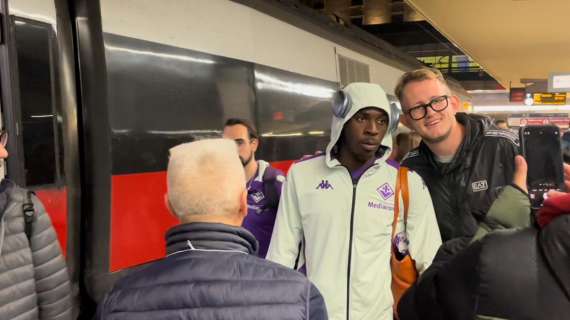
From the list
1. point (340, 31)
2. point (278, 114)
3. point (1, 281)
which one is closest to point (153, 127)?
point (1, 281)

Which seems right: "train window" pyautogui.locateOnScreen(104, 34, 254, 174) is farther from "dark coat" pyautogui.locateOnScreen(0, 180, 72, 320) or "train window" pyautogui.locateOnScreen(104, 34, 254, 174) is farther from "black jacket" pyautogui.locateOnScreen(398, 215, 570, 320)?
"black jacket" pyautogui.locateOnScreen(398, 215, 570, 320)

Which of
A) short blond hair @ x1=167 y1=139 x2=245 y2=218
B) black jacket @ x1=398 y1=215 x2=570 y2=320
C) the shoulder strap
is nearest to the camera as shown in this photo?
black jacket @ x1=398 y1=215 x2=570 y2=320

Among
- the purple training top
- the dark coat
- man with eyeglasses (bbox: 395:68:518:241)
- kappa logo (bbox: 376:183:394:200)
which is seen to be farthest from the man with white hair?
the purple training top

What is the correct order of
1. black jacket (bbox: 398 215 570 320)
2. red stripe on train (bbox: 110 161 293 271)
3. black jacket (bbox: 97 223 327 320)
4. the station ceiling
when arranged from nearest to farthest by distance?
black jacket (bbox: 398 215 570 320) < black jacket (bbox: 97 223 327 320) < red stripe on train (bbox: 110 161 293 271) < the station ceiling

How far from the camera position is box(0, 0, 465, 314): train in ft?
8.20

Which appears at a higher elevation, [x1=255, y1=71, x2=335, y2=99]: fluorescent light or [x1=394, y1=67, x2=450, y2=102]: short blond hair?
[x1=255, y1=71, x2=335, y2=99]: fluorescent light

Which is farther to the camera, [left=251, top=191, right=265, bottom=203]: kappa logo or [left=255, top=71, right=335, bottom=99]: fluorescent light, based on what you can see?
[left=255, top=71, right=335, bottom=99]: fluorescent light

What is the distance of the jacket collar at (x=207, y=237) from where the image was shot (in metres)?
1.21

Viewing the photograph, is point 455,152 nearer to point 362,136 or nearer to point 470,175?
point 470,175

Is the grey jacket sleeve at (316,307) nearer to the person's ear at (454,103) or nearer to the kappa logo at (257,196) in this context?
the person's ear at (454,103)

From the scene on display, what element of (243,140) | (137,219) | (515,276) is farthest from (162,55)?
(515,276)

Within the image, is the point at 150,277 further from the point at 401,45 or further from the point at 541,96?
the point at 541,96

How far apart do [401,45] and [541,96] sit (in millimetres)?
5004

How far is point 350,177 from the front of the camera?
7.06 ft
